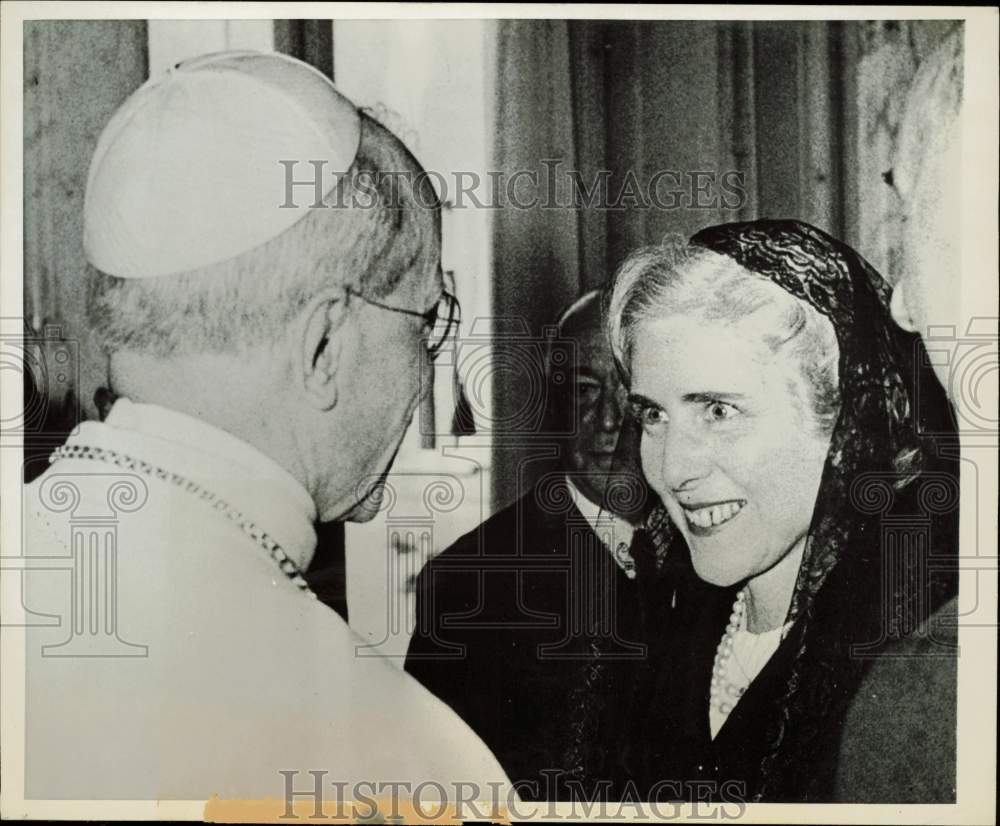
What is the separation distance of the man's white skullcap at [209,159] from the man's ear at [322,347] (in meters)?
0.16

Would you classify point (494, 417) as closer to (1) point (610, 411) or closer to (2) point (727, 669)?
(1) point (610, 411)

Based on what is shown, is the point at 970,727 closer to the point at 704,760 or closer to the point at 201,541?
the point at 704,760

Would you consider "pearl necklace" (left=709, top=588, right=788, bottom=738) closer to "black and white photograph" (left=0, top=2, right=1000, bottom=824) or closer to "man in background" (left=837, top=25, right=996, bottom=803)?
"black and white photograph" (left=0, top=2, right=1000, bottom=824)

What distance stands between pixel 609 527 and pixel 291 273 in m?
0.75

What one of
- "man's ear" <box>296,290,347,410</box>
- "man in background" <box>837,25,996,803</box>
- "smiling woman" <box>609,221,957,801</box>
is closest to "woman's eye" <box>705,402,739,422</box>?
"smiling woman" <box>609,221,957,801</box>

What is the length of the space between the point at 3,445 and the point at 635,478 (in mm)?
1181

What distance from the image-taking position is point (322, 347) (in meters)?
1.87

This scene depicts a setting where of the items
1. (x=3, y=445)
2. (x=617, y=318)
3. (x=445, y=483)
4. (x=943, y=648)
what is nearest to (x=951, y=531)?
(x=943, y=648)

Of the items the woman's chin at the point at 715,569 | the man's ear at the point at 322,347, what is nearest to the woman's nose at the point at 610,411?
the woman's chin at the point at 715,569

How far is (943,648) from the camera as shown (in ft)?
6.24

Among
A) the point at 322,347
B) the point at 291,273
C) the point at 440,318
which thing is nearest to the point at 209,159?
the point at 291,273

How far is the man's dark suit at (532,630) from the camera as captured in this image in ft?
6.19

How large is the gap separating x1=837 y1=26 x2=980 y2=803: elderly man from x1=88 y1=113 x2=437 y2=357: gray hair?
0.90 metres

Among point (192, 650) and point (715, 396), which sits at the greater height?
point (715, 396)
